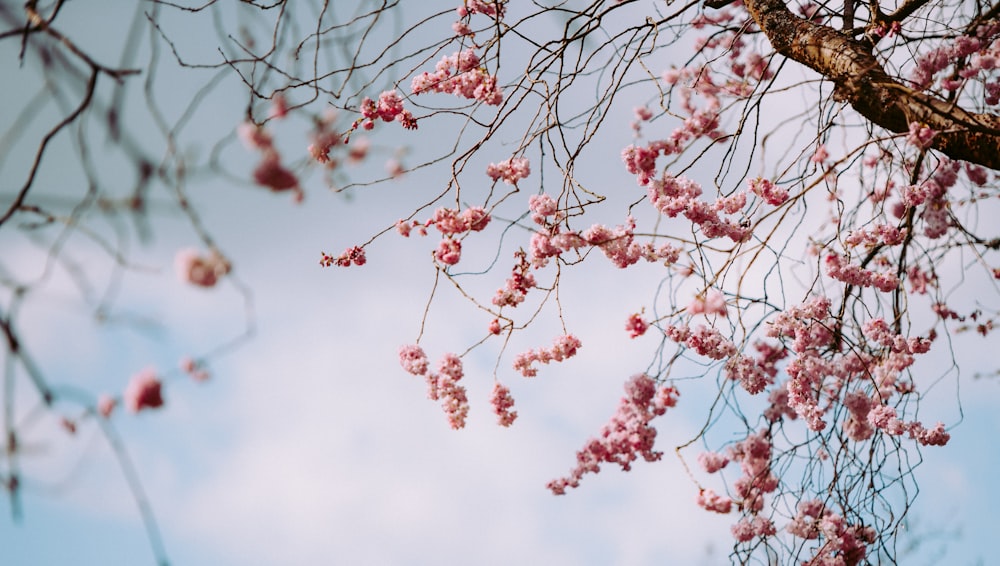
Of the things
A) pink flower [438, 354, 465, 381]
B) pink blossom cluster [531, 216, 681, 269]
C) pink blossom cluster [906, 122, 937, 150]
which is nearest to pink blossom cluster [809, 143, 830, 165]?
pink blossom cluster [906, 122, 937, 150]

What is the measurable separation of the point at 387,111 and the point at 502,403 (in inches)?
52.1

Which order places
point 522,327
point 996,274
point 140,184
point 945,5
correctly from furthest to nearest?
point 996,274
point 945,5
point 522,327
point 140,184

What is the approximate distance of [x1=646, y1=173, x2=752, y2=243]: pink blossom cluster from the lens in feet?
9.10

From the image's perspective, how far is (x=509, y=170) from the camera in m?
2.85

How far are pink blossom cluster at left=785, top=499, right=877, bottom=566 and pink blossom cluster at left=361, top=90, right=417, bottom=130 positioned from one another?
7.72 ft

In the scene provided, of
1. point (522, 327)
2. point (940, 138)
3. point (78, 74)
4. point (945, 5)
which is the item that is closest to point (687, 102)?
point (945, 5)

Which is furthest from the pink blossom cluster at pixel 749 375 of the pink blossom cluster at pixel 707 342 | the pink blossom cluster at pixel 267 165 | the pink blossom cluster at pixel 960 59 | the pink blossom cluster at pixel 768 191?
the pink blossom cluster at pixel 267 165

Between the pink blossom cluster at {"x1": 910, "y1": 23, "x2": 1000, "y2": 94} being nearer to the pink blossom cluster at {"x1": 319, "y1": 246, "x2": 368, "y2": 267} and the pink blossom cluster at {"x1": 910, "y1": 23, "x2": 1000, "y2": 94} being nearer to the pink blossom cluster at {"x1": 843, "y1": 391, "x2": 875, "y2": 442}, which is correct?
the pink blossom cluster at {"x1": 843, "y1": 391, "x2": 875, "y2": 442}

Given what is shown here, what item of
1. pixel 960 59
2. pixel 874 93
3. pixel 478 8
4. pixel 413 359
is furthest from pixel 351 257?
pixel 960 59

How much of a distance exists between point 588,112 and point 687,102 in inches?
75.8

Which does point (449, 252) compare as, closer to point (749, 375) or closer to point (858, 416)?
point (749, 375)

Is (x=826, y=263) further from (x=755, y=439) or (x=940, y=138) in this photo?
(x=755, y=439)

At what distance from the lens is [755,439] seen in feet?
11.1

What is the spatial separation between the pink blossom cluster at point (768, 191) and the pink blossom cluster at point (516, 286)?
933 millimetres
